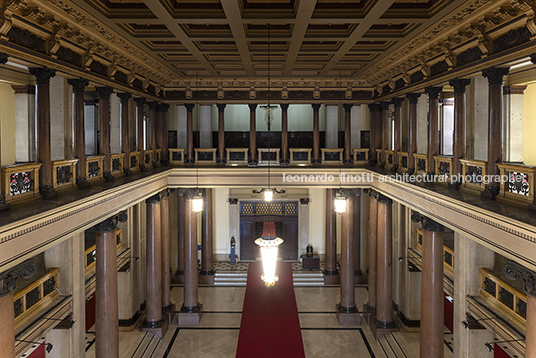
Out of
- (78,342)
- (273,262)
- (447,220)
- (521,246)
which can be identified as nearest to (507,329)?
(447,220)

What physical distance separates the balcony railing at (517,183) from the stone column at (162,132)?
30.7 feet

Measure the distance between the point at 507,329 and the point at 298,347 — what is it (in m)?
4.23

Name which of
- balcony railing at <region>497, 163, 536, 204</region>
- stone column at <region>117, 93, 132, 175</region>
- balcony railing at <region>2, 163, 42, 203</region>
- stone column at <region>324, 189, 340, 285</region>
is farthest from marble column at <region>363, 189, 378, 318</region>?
balcony railing at <region>2, 163, 42, 203</region>

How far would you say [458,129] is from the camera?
23.1 ft

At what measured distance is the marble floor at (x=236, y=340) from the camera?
975 cm

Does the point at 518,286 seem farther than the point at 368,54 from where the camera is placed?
No

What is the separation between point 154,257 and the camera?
10.5 metres

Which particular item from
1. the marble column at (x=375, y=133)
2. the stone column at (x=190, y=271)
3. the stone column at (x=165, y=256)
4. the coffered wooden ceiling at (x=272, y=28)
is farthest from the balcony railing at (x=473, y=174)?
the stone column at (x=165, y=256)

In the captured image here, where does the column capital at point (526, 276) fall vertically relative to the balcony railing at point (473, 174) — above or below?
below

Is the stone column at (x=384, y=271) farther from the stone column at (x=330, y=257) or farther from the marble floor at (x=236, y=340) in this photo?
the stone column at (x=330, y=257)

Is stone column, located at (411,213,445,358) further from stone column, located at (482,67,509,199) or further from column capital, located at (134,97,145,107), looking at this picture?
column capital, located at (134,97,145,107)

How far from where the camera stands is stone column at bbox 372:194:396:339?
10234mm

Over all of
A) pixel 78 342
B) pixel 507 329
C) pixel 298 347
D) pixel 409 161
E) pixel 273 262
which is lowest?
pixel 298 347

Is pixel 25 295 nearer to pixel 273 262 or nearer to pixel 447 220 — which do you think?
pixel 273 262
